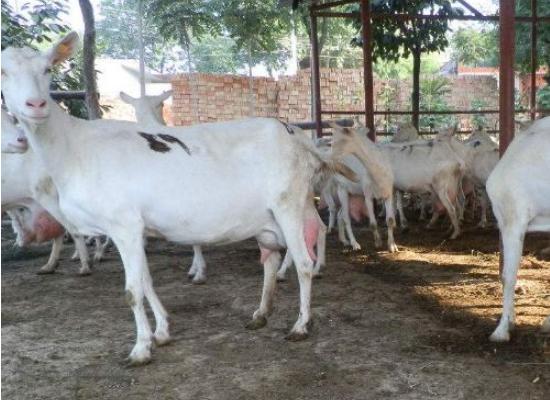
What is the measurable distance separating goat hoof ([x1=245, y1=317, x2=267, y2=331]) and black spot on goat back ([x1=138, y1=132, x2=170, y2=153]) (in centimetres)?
167

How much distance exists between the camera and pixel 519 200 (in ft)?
14.7

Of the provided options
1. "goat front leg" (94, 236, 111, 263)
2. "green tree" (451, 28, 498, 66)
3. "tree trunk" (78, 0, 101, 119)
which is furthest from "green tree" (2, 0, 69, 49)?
"green tree" (451, 28, 498, 66)

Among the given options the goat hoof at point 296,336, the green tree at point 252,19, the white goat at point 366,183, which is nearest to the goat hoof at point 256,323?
the goat hoof at point 296,336

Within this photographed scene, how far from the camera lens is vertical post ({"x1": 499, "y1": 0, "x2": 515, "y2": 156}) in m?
5.59

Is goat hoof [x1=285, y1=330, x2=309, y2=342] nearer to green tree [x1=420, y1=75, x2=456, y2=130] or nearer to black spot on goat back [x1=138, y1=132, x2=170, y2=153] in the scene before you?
black spot on goat back [x1=138, y1=132, x2=170, y2=153]

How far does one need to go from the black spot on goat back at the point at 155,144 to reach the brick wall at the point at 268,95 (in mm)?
17564

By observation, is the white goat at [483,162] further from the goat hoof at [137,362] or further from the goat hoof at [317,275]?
the goat hoof at [137,362]

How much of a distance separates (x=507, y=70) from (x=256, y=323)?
339 cm

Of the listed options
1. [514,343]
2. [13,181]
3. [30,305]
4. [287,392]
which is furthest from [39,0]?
[514,343]

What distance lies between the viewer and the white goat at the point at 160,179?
14.0 feet

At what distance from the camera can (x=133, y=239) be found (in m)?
4.31

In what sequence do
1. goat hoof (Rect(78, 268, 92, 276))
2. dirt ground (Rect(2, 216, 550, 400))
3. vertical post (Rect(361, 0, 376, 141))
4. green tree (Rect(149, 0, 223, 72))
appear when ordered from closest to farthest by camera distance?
dirt ground (Rect(2, 216, 550, 400)) → goat hoof (Rect(78, 268, 92, 276)) → vertical post (Rect(361, 0, 376, 141)) → green tree (Rect(149, 0, 223, 72))

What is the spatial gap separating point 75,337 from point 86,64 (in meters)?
5.55

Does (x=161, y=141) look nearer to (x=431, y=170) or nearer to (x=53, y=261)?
(x=53, y=261)
